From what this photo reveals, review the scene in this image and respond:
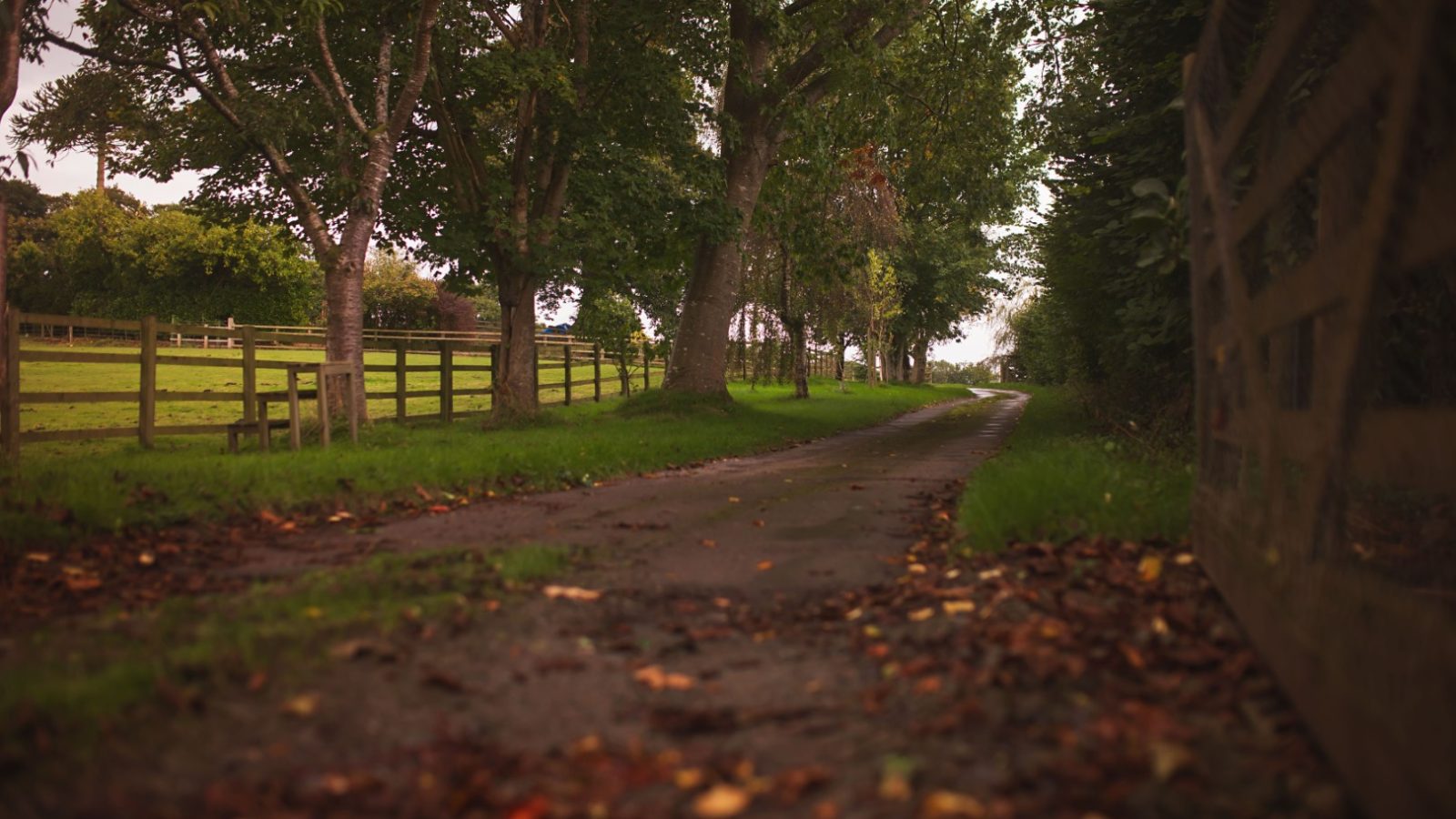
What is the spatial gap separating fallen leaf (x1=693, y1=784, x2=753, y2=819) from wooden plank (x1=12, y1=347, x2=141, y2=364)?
10.2 m

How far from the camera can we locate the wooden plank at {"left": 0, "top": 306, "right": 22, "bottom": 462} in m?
9.04

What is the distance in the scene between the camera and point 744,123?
1769 centimetres

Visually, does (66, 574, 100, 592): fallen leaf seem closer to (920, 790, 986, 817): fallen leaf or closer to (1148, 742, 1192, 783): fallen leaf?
(920, 790, 986, 817): fallen leaf

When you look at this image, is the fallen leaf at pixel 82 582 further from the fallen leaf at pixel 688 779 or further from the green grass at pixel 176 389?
the green grass at pixel 176 389

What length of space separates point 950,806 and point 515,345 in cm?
1459

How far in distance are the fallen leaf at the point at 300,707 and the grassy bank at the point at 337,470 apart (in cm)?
390

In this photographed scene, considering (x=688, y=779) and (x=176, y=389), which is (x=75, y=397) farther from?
(x=176, y=389)

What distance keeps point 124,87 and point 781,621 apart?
46.8 feet

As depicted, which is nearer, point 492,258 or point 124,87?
point 124,87

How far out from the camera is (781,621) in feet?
13.6

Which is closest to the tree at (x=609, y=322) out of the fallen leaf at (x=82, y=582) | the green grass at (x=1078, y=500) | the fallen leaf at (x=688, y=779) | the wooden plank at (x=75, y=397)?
the wooden plank at (x=75, y=397)

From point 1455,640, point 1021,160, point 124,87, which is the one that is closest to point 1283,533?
point 1455,640

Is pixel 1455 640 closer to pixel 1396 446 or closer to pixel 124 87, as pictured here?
pixel 1396 446

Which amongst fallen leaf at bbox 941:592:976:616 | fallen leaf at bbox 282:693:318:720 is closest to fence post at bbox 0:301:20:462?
fallen leaf at bbox 282:693:318:720
